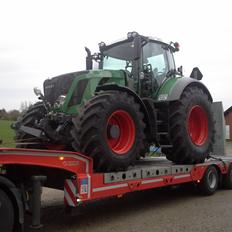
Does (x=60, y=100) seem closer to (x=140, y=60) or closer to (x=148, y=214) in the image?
(x=140, y=60)

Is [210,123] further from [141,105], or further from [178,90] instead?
[141,105]

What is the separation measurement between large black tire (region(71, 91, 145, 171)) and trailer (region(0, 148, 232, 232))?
22 cm

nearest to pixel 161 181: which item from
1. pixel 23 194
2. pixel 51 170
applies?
pixel 51 170

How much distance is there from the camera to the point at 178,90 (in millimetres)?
8844

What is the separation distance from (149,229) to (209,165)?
3.52 m

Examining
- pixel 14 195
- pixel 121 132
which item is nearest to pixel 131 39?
pixel 121 132

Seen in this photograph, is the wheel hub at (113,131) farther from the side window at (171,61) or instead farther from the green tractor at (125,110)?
the side window at (171,61)

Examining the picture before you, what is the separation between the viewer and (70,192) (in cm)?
646

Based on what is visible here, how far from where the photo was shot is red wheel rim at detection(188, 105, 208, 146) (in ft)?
30.9

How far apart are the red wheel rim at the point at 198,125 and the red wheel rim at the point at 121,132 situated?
2227 mm

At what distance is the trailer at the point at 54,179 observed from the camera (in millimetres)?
5512

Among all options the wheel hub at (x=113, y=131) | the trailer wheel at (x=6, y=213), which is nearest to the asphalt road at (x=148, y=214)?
the trailer wheel at (x=6, y=213)

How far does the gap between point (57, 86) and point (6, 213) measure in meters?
3.33

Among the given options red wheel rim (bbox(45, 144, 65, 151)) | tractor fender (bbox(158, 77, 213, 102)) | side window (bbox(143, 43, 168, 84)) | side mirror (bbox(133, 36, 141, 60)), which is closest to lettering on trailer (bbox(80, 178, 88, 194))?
red wheel rim (bbox(45, 144, 65, 151))
